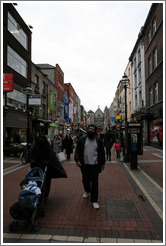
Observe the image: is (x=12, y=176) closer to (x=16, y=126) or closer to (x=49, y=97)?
(x=16, y=126)

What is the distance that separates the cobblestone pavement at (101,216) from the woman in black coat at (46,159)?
753mm

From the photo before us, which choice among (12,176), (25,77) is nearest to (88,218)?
(12,176)

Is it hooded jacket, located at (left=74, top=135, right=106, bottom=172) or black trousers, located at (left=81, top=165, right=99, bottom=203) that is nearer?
black trousers, located at (left=81, top=165, right=99, bottom=203)

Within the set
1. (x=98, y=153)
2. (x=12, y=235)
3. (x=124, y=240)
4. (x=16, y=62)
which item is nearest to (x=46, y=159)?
(x=98, y=153)

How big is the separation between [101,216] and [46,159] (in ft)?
5.97

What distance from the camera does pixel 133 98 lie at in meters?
30.2

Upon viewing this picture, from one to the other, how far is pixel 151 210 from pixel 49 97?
2911 centimetres

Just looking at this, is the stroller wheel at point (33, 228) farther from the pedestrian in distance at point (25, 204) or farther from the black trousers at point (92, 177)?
the black trousers at point (92, 177)

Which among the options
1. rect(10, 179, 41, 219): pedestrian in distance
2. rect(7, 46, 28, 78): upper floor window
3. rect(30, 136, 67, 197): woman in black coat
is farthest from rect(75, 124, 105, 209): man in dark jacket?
rect(7, 46, 28, 78): upper floor window

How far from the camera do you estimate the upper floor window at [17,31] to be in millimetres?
17812

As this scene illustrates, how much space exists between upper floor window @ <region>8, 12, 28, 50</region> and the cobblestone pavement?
55.0 feet

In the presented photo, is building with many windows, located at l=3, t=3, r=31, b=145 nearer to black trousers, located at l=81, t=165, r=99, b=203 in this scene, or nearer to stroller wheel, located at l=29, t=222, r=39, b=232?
black trousers, located at l=81, t=165, r=99, b=203

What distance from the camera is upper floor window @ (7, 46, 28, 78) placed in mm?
17591

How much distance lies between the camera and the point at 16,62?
1908 cm
